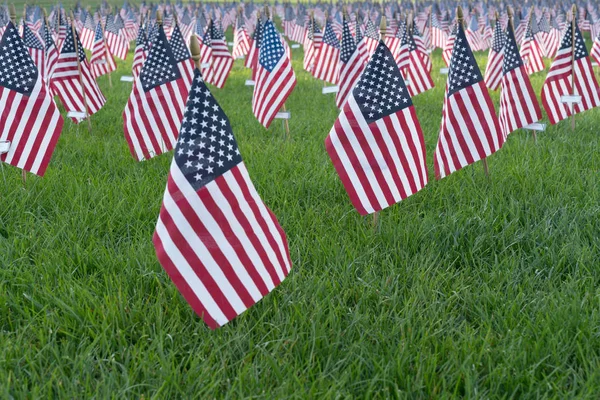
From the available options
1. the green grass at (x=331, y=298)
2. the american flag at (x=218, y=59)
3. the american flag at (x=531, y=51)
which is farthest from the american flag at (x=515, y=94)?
the american flag at (x=218, y=59)

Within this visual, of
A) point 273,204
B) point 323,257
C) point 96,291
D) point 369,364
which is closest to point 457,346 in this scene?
point 369,364

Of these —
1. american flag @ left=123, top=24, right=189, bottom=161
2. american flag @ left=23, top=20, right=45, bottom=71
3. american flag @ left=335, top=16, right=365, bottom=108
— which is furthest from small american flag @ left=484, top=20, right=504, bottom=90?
american flag @ left=23, top=20, right=45, bottom=71

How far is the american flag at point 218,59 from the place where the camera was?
11.3m

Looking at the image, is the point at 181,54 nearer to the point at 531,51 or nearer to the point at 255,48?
the point at 255,48

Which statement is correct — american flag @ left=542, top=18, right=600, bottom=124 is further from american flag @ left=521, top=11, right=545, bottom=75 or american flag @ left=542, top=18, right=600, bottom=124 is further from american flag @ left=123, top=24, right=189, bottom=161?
american flag @ left=521, top=11, right=545, bottom=75

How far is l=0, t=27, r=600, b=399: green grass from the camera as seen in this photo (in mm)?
2951

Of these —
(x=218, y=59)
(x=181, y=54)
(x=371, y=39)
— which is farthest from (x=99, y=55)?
(x=371, y=39)

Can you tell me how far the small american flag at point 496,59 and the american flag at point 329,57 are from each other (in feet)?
8.12

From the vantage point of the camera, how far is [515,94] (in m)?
6.73

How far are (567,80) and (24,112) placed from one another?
576cm

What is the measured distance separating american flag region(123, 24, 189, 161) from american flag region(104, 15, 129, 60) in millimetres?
9911

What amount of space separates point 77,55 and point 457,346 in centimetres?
643

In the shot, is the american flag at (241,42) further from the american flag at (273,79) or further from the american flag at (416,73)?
the american flag at (273,79)

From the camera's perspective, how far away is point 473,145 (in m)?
5.20
